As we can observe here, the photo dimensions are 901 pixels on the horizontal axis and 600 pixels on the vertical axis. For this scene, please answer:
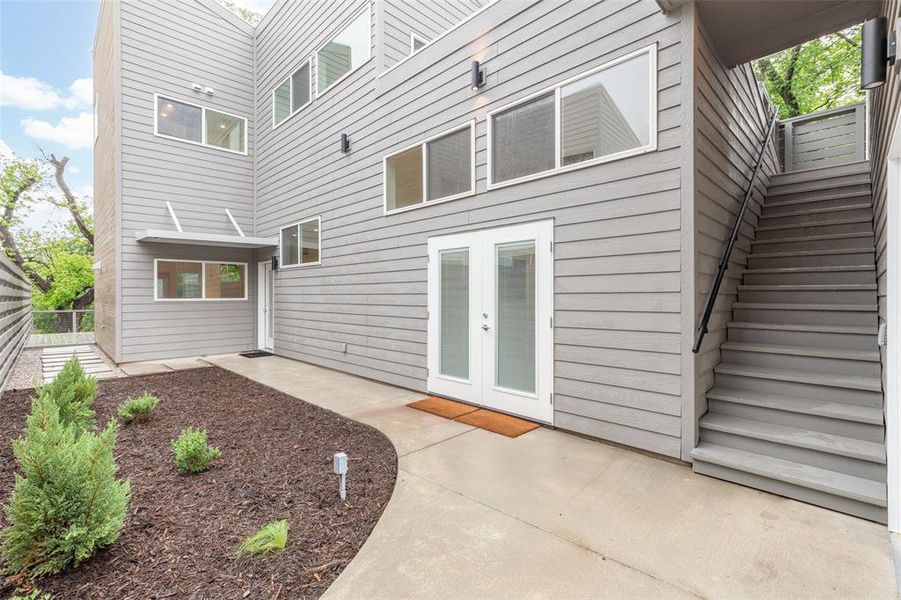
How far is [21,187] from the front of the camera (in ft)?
57.4

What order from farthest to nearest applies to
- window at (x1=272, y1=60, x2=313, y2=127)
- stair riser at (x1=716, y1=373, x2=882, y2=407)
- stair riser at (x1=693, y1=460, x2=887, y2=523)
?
window at (x1=272, y1=60, x2=313, y2=127) → stair riser at (x1=716, y1=373, x2=882, y2=407) → stair riser at (x1=693, y1=460, x2=887, y2=523)

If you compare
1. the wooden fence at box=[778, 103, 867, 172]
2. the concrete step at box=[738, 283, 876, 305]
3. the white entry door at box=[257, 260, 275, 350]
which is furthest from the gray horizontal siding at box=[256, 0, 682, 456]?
the wooden fence at box=[778, 103, 867, 172]

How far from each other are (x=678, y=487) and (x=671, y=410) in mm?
616

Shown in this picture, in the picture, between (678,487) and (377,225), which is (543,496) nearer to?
(678,487)

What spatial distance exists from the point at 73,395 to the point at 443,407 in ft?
11.9

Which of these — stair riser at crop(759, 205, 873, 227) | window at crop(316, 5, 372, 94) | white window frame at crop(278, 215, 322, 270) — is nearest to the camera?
stair riser at crop(759, 205, 873, 227)

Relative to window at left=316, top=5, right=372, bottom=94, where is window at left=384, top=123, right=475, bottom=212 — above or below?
below

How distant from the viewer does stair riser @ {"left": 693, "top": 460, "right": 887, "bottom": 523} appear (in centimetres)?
241

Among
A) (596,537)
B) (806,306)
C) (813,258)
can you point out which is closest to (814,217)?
(813,258)

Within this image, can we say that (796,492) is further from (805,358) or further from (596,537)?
(596,537)

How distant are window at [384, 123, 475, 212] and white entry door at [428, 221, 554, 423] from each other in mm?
621

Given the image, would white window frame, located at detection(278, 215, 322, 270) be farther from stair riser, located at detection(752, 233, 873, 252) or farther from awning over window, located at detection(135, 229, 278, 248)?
stair riser, located at detection(752, 233, 873, 252)

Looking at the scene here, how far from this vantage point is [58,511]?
6.26ft

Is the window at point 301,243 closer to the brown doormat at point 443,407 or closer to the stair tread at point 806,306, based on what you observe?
the brown doormat at point 443,407
